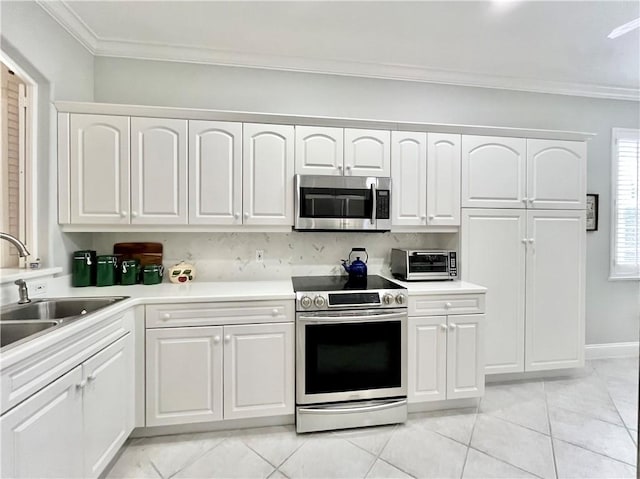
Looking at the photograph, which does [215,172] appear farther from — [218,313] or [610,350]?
[610,350]

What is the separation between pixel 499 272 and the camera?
9.18 feet

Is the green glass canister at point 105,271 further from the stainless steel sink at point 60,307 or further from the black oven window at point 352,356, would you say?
the black oven window at point 352,356

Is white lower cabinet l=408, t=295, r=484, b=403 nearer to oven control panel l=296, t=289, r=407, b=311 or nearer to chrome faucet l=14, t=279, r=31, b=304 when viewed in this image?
oven control panel l=296, t=289, r=407, b=311

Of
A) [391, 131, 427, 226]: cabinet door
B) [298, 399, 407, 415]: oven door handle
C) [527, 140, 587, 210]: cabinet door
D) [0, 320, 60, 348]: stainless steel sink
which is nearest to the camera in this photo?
[0, 320, 60, 348]: stainless steel sink

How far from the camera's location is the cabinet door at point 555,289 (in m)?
2.84

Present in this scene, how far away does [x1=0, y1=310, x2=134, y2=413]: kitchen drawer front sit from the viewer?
1108 millimetres

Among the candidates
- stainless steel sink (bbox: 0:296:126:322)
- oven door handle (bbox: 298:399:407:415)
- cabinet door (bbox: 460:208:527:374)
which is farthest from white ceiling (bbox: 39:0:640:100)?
oven door handle (bbox: 298:399:407:415)

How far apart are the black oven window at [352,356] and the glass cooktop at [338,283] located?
0.87ft

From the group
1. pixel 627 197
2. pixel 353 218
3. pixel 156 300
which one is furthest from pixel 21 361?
pixel 627 197

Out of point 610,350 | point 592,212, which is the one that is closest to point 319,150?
point 592,212

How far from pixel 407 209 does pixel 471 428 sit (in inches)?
65.6

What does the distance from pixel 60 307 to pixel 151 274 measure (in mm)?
649

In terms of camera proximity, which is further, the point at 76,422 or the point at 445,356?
the point at 445,356

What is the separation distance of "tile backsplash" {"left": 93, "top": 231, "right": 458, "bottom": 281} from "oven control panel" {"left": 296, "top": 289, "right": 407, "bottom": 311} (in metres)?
0.72
